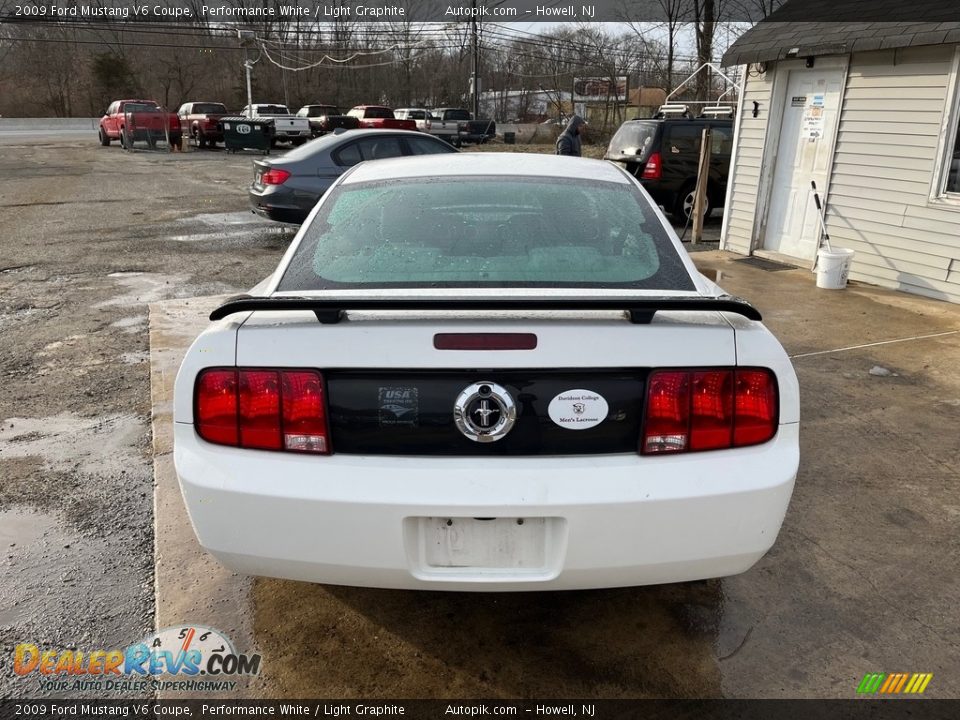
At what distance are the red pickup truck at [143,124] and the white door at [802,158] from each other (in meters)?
27.3

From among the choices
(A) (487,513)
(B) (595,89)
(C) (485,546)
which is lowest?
(C) (485,546)

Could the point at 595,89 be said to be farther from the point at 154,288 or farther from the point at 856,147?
the point at 154,288

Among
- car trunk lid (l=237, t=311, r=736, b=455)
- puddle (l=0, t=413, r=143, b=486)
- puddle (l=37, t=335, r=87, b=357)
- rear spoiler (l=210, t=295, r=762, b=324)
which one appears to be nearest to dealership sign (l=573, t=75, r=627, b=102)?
puddle (l=37, t=335, r=87, b=357)

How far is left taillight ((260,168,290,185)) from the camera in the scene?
10047 millimetres

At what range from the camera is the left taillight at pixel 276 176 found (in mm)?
10047

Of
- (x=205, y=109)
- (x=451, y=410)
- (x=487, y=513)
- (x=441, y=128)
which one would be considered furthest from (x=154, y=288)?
(x=205, y=109)

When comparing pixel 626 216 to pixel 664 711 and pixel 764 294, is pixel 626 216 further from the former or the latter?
pixel 764 294

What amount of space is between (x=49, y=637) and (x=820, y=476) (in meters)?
3.48

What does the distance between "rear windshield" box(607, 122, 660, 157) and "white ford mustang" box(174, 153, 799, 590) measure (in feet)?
34.2

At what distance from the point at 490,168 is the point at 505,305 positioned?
1391 millimetres

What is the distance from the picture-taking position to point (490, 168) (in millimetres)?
3246

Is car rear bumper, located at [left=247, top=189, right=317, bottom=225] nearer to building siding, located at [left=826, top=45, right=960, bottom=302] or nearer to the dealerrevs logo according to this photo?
building siding, located at [left=826, top=45, right=960, bottom=302]

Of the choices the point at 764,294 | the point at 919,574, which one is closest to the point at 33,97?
the point at 764,294

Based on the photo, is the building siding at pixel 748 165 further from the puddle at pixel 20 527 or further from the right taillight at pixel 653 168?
the puddle at pixel 20 527
